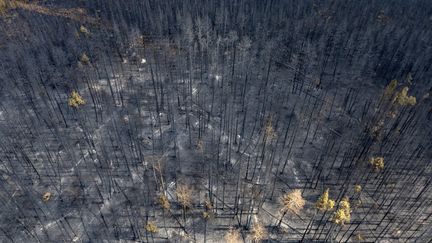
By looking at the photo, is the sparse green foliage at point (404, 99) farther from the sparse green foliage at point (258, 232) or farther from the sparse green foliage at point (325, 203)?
the sparse green foliage at point (258, 232)

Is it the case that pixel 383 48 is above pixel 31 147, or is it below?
above

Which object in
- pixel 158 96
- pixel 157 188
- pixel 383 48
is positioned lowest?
pixel 157 188

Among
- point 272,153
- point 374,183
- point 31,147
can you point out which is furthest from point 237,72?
point 31,147

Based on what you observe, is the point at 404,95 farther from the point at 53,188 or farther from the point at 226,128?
the point at 53,188

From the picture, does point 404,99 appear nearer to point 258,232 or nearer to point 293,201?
point 293,201

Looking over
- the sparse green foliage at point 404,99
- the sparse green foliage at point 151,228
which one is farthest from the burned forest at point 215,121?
the sparse green foliage at point 404,99
